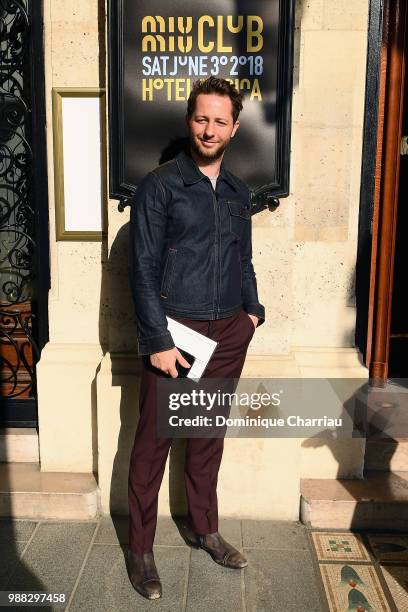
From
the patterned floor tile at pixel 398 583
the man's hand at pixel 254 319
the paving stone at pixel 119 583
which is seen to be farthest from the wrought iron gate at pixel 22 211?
the patterned floor tile at pixel 398 583

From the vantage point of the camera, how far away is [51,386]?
427 cm

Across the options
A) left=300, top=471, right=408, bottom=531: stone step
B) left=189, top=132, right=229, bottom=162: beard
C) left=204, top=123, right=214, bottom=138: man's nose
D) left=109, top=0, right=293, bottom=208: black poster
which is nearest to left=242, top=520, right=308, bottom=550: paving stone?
left=300, top=471, right=408, bottom=531: stone step

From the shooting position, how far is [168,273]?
326 centimetres

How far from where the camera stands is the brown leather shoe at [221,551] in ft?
11.9

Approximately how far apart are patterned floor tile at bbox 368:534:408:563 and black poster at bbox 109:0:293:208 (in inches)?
82.0

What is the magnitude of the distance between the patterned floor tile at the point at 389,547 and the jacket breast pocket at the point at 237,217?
6.31 ft

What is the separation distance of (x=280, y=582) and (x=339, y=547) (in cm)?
51

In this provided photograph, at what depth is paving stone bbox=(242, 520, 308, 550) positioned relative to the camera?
386cm

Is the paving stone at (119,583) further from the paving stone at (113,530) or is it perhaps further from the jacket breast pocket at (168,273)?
the jacket breast pocket at (168,273)

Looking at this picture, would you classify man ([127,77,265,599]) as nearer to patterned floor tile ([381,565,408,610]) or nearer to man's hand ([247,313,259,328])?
man's hand ([247,313,259,328])

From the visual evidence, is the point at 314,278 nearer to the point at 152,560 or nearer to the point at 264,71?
the point at 264,71

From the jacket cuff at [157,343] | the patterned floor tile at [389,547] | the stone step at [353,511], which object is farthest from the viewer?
the stone step at [353,511]

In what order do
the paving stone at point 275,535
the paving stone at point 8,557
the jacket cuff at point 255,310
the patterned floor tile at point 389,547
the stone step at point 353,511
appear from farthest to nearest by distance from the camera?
the stone step at point 353,511, the paving stone at point 275,535, the patterned floor tile at point 389,547, the jacket cuff at point 255,310, the paving stone at point 8,557

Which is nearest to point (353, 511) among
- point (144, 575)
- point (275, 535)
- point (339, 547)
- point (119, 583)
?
point (339, 547)
